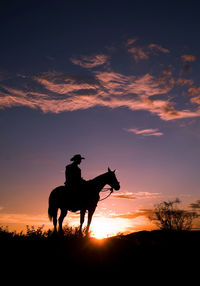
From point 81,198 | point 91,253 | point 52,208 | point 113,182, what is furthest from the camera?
point 52,208

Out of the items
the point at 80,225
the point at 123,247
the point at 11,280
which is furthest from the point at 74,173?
the point at 11,280

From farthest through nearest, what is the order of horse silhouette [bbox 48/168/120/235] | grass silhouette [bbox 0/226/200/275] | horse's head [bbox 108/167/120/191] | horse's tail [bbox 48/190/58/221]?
horse's tail [bbox 48/190/58/221]
horse's head [bbox 108/167/120/191]
horse silhouette [bbox 48/168/120/235]
grass silhouette [bbox 0/226/200/275]

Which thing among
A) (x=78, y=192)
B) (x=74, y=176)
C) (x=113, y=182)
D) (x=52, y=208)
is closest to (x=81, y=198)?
(x=78, y=192)

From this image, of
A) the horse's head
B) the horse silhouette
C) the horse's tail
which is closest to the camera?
the horse silhouette

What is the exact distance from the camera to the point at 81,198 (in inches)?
498

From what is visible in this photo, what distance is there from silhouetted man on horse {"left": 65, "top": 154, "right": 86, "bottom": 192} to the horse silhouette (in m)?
0.21

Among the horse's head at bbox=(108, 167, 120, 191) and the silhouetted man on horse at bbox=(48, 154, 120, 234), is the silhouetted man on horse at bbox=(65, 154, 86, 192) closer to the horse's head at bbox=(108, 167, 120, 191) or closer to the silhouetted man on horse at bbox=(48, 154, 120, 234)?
the silhouetted man on horse at bbox=(48, 154, 120, 234)

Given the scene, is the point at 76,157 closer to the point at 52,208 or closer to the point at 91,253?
the point at 52,208

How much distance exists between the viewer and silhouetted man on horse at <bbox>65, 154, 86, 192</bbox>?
12.8 meters

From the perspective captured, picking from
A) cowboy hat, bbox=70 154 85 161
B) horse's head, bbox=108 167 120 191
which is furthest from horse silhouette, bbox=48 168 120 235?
cowboy hat, bbox=70 154 85 161

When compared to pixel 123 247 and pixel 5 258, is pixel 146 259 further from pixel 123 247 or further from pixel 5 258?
pixel 5 258

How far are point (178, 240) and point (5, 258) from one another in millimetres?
7418

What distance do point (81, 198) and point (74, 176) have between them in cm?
118

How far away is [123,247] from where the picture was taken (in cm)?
965
